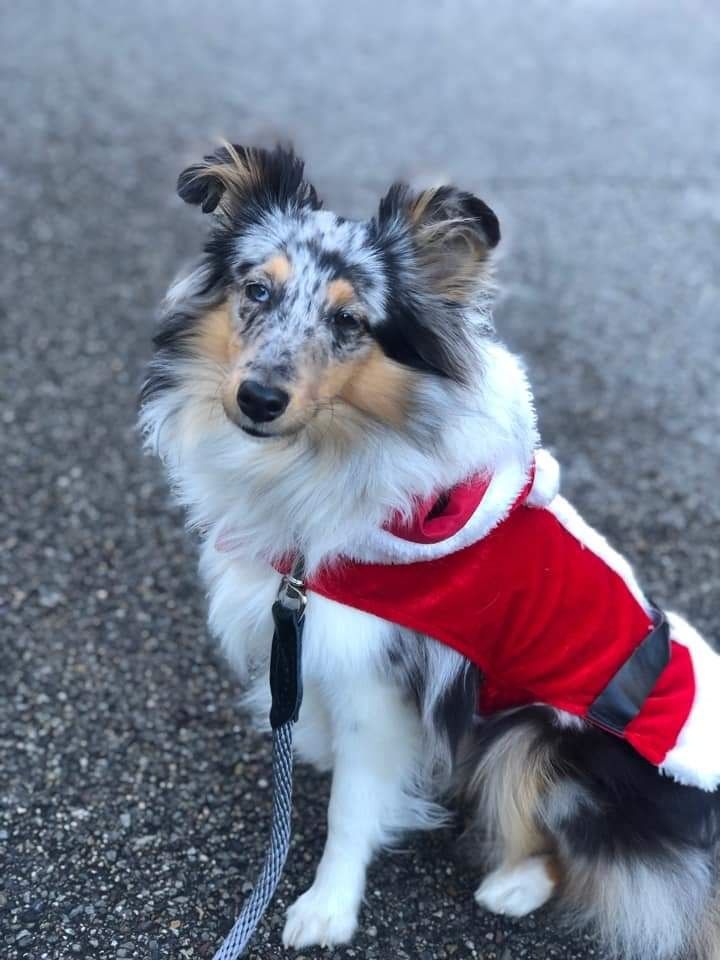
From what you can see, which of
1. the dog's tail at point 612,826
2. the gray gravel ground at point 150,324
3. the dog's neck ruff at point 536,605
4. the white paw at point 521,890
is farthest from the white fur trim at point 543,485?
the gray gravel ground at point 150,324

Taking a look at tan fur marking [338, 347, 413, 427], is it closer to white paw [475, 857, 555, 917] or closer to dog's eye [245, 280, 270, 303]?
dog's eye [245, 280, 270, 303]

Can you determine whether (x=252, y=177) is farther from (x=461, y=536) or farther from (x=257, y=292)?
(x=461, y=536)

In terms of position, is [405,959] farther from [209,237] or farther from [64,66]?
[64,66]

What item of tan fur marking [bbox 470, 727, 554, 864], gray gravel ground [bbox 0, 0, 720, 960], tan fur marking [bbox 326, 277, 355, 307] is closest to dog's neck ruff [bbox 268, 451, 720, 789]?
tan fur marking [bbox 470, 727, 554, 864]

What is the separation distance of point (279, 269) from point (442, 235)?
1.43ft

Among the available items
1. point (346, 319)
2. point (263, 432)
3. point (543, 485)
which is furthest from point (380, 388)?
point (543, 485)

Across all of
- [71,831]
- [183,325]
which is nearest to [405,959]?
[71,831]

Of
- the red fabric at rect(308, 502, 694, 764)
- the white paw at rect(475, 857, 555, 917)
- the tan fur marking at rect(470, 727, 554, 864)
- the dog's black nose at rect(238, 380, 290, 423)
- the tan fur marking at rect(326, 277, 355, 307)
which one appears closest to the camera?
the dog's black nose at rect(238, 380, 290, 423)

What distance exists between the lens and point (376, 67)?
966cm

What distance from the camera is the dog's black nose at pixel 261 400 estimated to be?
93.5 inches

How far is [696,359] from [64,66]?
240 inches

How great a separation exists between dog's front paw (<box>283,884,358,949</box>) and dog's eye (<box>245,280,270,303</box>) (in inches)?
67.3

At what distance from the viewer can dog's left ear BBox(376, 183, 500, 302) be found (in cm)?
254

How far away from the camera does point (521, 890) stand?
2.98 meters
